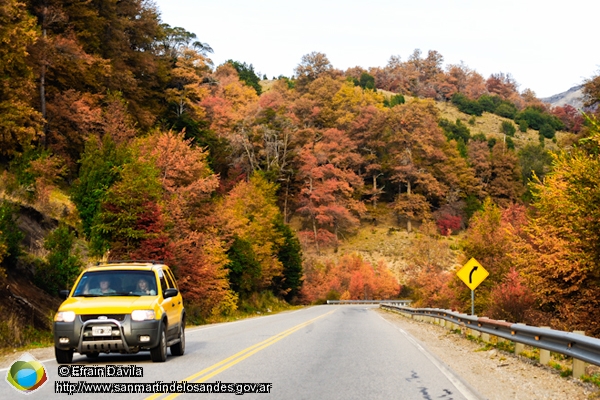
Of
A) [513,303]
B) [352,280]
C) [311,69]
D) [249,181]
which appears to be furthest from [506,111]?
[513,303]

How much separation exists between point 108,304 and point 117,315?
1.01 ft

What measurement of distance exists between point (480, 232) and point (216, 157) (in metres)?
35.3

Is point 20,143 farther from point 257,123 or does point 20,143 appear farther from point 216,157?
point 257,123

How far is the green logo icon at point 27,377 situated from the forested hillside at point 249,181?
11.0 meters

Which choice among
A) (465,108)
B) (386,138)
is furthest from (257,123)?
(465,108)

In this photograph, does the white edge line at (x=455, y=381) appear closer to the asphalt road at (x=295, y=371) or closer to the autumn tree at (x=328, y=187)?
the asphalt road at (x=295, y=371)

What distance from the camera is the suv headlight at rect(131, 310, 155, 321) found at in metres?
12.1

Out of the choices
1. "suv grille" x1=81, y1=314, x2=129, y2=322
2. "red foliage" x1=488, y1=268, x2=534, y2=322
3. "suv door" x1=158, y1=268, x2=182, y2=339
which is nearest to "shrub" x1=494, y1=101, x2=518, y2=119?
"red foliage" x1=488, y1=268, x2=534, y2=322

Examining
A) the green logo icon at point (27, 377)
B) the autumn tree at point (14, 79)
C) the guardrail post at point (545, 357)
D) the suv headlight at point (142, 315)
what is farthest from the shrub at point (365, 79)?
the green logo icon at point (27, 377)

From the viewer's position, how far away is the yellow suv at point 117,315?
11.8 meters

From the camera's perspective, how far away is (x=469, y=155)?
117250 mm

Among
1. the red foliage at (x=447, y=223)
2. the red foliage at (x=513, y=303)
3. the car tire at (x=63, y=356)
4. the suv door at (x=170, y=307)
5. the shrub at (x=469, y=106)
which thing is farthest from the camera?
the shrub at (x=469, y=106)

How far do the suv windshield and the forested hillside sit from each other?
8.69m

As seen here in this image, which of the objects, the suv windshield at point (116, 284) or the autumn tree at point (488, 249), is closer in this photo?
the suv windshield at point (116, 284)
